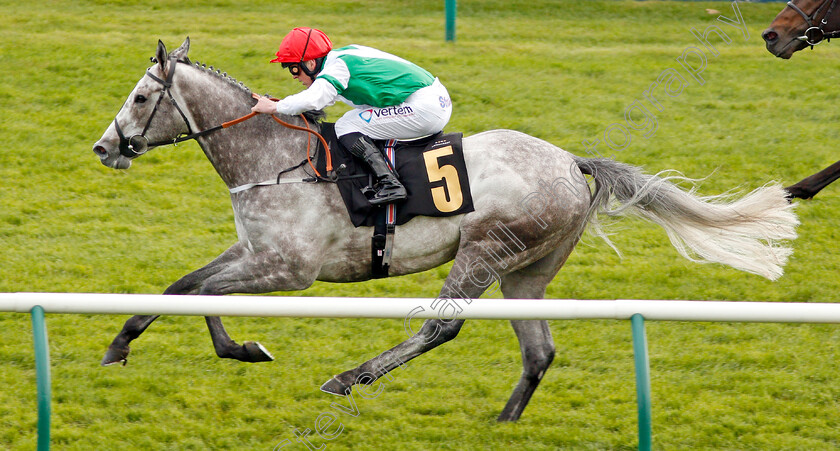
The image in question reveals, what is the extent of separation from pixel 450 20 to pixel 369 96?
6319 millimetres

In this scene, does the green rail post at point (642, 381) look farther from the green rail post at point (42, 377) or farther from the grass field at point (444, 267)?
the green rail post at point (42, 377)

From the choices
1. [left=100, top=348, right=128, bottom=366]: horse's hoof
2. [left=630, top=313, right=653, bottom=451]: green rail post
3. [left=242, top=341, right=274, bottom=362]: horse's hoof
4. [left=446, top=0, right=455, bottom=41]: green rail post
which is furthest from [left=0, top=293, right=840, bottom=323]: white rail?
[left=446, top=0, right=455, bottom=41]: green rail post

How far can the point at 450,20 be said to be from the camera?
10.2m

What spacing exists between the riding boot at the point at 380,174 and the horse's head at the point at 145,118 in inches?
33.7

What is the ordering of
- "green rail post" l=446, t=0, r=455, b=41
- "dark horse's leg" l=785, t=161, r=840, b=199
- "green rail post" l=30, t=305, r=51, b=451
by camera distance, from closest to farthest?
"green rail post" l=30, t=305, r=51, b=451
"dark horse's leg" l=785, t=161, r=840, b=199
"green rail post" l=446, t=0, r=455, b=41

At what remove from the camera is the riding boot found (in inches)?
157

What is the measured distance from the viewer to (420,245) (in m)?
4.12

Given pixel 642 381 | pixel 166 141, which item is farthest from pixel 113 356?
pixel 642 381

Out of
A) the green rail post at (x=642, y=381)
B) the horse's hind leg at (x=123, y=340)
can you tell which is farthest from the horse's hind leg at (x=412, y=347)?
the green rail post at (x=642, y=381)

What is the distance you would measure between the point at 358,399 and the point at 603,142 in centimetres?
428

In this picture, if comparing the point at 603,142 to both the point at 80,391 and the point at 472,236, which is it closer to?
the point at 472,236

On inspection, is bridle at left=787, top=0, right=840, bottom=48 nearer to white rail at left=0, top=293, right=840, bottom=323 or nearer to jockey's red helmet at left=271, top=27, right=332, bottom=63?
jockey's red helmet at left=271, top=27, right=332, bottom=63

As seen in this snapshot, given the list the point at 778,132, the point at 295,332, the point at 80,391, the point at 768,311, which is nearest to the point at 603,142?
the point at 778,132

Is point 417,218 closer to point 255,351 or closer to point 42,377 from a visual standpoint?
point 255,351
